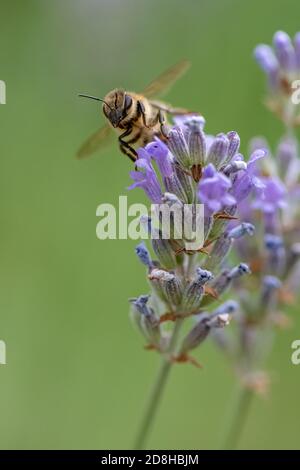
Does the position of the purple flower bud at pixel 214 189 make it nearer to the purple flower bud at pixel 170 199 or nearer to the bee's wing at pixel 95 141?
the purple flower bud at pixel 170 199

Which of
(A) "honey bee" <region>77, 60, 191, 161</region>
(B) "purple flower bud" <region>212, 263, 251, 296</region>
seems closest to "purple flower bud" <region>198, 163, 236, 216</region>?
(B) "purple flower bud" <region>212, 263, 251, 296</region>

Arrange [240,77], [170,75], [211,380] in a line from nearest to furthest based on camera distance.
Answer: [170,75] → [211,380] → [240,77]

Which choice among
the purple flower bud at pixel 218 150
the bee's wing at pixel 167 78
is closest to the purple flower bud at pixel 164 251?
the purple flower bud at pixel 218 150

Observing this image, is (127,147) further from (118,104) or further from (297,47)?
(297,47)

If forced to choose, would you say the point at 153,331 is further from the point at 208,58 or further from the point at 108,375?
the point at 208,58

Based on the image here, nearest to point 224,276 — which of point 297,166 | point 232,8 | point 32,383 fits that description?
point 297,166

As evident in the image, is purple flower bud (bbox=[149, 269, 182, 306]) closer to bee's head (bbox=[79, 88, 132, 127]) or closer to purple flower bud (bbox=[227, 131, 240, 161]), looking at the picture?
purple flower bud (bbox=[227, 131, 240, 161])
